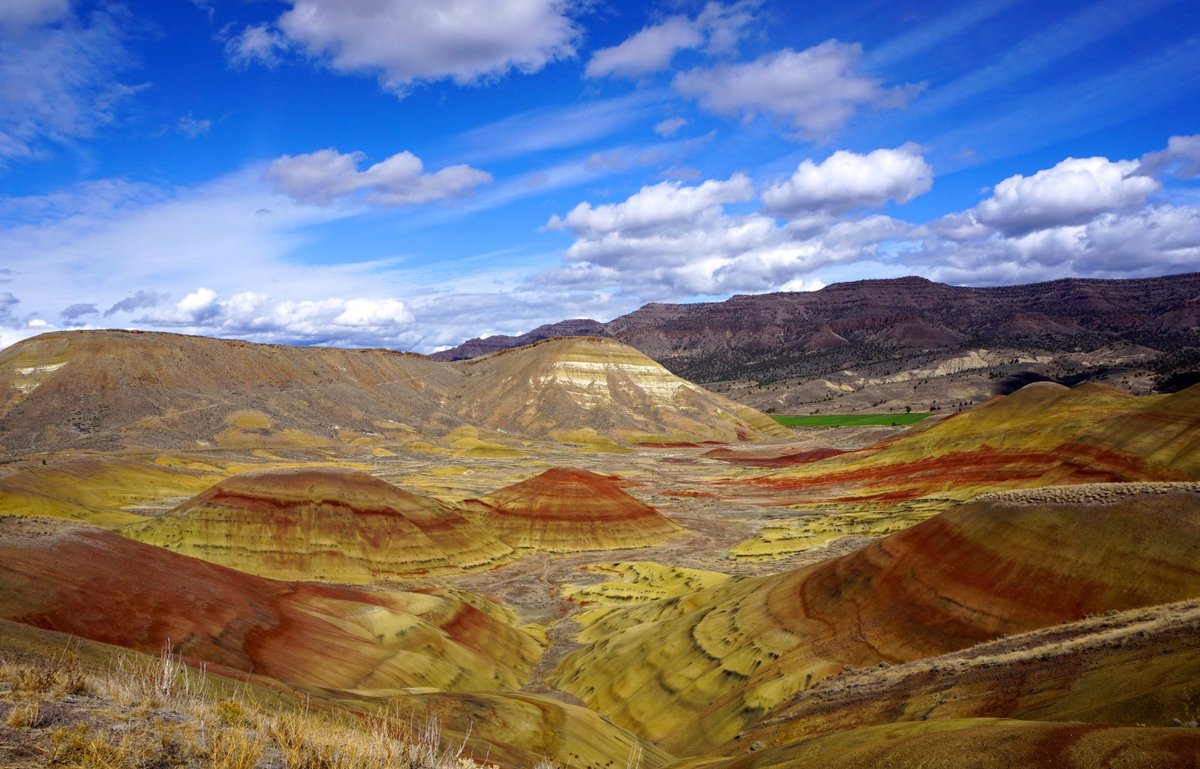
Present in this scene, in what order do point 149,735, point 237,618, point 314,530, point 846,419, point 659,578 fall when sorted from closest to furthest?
point 149,735 < point 237,618 < point 659,578 < point 314,530 < point 846,419

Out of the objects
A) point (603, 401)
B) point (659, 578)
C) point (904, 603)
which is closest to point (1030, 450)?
point (659, 578)

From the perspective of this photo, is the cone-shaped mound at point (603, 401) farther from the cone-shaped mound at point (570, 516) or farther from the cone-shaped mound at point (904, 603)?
the cone-shaped mound at point (904, 603)

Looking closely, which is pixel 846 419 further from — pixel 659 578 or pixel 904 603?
pixel 904 603

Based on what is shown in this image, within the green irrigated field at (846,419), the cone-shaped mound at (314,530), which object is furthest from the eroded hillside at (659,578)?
the green irrigated field at (846,419)

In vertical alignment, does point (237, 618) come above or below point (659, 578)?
above

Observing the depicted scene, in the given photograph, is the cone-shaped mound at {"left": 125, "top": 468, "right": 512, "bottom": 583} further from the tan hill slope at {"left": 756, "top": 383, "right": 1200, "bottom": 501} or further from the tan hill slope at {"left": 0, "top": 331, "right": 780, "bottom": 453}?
the tan hill slope at {"left": 0, "top": 331, "right": 780, "bottom": 453}

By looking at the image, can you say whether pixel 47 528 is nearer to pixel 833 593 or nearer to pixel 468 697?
pixel 468 697
